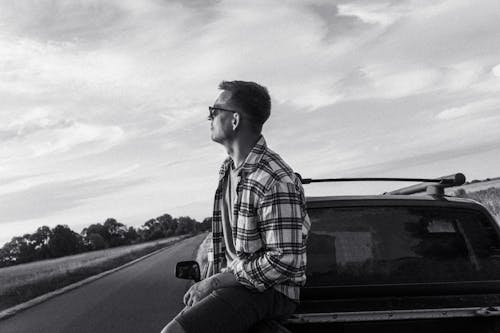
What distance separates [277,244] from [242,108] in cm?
67

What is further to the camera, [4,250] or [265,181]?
[4,250]

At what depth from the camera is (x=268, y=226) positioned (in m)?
2.20

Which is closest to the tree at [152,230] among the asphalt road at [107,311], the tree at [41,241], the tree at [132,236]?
the tree at [132,236]

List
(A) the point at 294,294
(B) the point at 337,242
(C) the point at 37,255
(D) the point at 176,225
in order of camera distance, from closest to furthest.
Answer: (A) the point at 294,294, (B) the point at 337,242, (C) the point at 37,255, (D) the point at 176,225

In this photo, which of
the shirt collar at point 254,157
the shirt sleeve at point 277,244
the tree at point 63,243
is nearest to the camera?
the shirt sleeve at point 277,244

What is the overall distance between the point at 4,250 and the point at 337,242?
502ft

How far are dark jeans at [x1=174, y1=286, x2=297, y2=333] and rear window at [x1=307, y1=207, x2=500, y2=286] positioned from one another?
67 centimetres

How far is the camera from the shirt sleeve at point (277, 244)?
2164 millimetres

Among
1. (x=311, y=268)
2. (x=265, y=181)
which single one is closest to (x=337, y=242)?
(x=311, y=268)

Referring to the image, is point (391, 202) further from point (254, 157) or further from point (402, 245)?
point (254, 157)

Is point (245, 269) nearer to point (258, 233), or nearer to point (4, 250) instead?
point (258, 233)

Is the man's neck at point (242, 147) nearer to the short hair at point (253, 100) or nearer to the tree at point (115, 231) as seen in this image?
the short hair at point (253, 100)

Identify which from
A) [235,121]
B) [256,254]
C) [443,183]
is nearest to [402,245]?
[443,183]

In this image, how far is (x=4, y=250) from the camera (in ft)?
Result: 463
